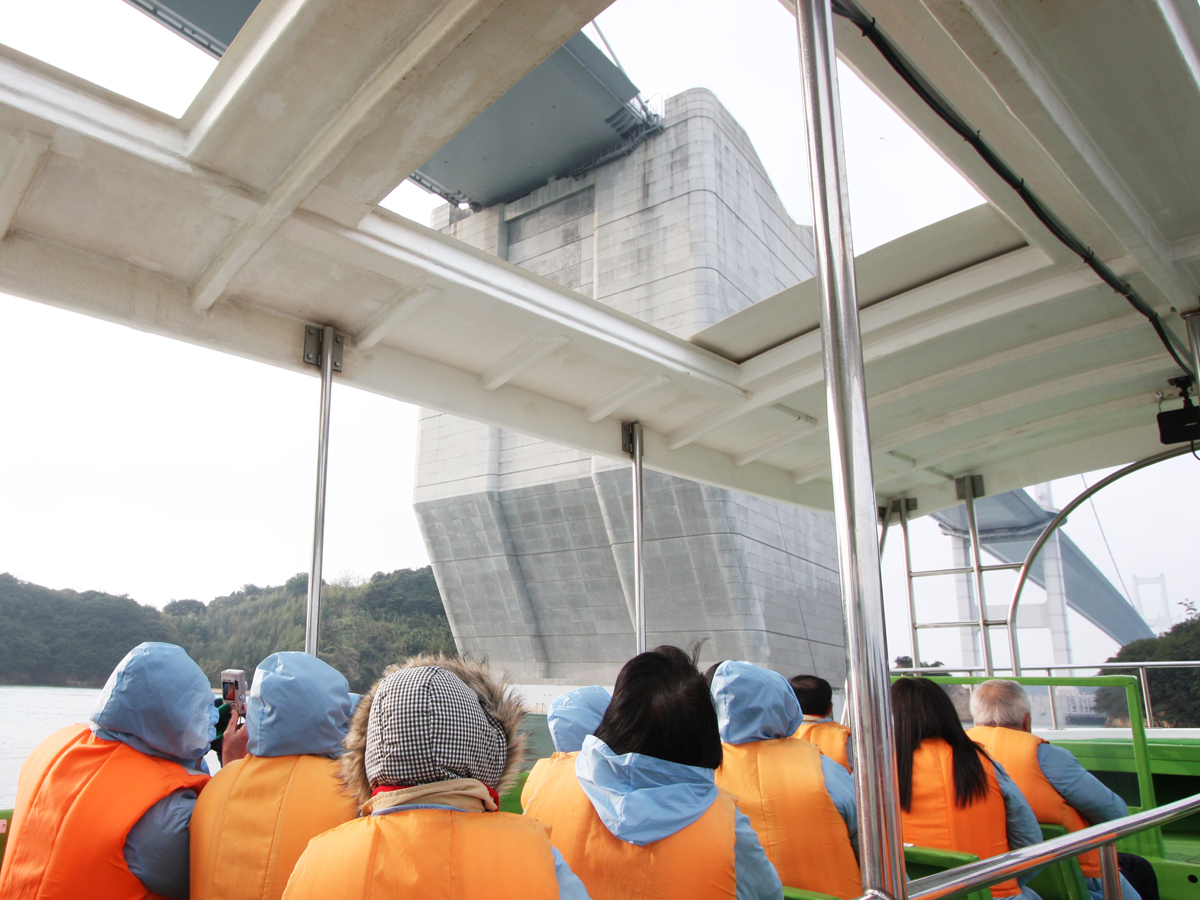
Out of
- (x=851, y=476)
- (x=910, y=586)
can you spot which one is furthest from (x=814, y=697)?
(x=910, y=586)

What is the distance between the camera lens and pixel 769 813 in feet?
7.78

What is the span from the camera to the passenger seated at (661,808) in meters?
1.74

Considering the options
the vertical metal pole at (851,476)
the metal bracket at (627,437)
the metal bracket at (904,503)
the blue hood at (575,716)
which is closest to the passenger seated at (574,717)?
the blue hood at (575,716)

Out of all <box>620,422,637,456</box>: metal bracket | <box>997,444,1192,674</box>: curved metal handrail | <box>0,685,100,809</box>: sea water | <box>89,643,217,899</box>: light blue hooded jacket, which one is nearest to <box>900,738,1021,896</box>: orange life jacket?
<box>89,643,217,899</box>: light blue hooded jacket

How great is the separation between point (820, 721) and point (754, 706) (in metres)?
1.04

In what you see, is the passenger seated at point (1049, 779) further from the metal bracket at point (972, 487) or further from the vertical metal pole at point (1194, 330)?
the metal bracket at point (972, 487)

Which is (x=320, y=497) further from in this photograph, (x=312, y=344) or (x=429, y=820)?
(x=429, y=820)

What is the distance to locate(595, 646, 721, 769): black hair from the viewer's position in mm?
1771

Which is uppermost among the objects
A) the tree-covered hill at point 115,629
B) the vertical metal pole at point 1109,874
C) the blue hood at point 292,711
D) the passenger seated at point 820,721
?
the tree-covered hill at point 115,629

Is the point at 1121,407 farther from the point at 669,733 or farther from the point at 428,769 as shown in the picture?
the point at 428,769

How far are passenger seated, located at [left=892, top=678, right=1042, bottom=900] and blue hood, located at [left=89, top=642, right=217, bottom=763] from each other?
215 centimetres

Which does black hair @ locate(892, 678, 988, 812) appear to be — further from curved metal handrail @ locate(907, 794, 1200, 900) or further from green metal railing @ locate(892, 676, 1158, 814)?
green metal railing @ locate(892, 676, 1158, 814)

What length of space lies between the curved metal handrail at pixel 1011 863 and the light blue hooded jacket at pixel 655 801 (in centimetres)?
53

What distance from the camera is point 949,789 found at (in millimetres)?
2588
